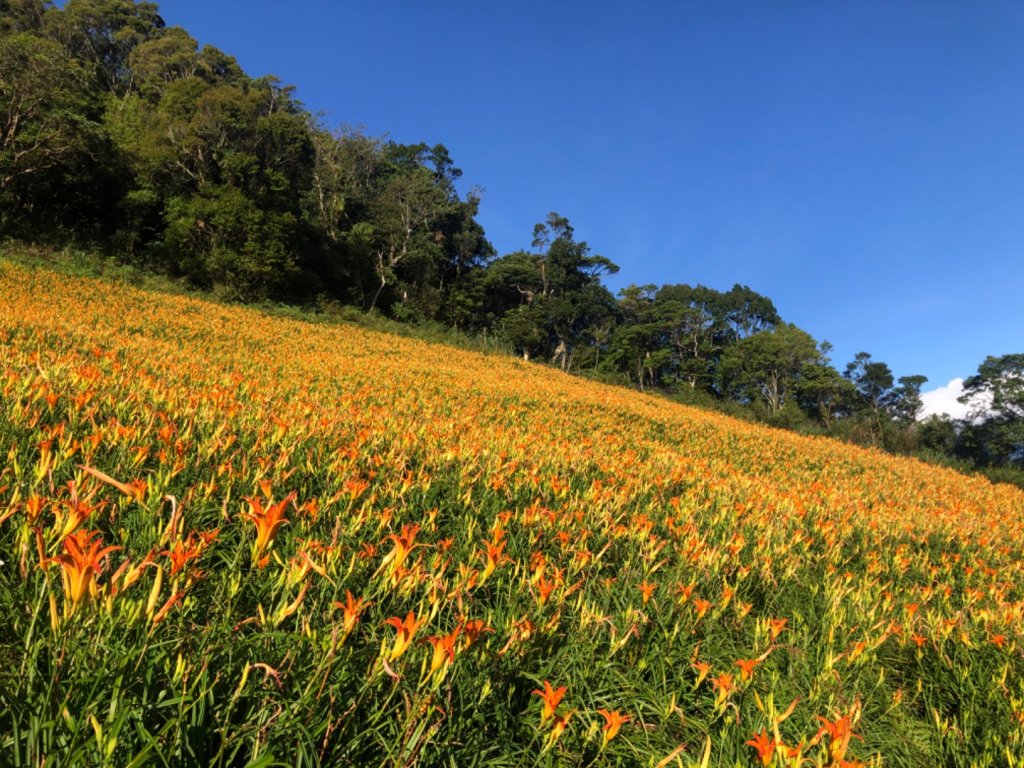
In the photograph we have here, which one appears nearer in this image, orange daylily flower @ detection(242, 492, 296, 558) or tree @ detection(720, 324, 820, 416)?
orange daylily flower @ detection(242, 492, 296, 558)

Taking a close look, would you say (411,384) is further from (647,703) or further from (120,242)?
(120,242)

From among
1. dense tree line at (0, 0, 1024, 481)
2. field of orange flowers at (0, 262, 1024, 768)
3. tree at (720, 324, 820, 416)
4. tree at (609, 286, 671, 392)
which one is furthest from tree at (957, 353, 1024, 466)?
field of orange flowers at (0, 262, 1024, 768)

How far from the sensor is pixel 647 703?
4.54 feet

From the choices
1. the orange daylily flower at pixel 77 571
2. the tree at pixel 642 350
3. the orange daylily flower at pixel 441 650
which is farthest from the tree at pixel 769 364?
the orange daylily flower at pixel 77 571

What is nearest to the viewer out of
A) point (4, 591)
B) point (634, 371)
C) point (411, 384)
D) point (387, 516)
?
point (4, 591)

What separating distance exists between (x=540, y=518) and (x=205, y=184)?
82.7 feet

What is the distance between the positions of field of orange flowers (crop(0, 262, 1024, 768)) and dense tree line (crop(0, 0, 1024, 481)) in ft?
65.6

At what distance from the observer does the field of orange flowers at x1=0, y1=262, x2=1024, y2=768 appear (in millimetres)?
839

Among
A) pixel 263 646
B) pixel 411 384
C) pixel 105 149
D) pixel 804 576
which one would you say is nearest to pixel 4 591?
pixel 263 646

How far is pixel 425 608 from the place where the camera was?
1.44 m

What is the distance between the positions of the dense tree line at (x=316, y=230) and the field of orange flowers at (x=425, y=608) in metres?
20.0

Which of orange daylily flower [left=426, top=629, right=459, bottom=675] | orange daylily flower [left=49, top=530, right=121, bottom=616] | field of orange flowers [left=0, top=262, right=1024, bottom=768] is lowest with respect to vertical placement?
field of orange flowers [left=0, top=262, right=1024, bottom=768]

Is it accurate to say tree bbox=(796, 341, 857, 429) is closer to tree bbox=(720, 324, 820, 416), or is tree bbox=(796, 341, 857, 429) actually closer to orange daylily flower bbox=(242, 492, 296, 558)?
tree bbox=(720, 324, 820, 416)

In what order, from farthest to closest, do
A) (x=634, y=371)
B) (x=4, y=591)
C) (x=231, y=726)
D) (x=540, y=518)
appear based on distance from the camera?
(x=634, y=371)
(x=540, y=518)
(x=4, y=591)
(x=231, y=726)
